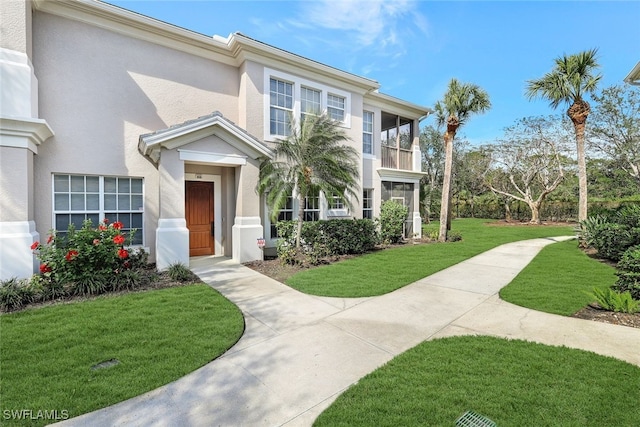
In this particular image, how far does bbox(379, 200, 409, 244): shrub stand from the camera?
1327 centimetres

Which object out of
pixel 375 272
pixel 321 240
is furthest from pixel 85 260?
pixel 375 272

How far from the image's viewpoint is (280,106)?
1075cm

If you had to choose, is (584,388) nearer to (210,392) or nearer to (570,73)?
(210,392)

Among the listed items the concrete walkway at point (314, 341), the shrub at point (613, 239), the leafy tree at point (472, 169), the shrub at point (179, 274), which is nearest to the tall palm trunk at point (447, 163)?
the shrub at point (613, 239)

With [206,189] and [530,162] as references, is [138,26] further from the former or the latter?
[530,162]

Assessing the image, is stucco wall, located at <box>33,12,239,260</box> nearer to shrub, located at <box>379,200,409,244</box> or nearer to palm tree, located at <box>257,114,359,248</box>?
palm tree, located at <box>257,114,359,248</box>

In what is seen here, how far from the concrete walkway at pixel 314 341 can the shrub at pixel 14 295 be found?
10.7ft

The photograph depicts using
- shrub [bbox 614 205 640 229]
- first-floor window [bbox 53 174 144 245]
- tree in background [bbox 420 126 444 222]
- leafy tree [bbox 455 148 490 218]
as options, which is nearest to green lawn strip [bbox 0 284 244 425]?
first-floor window [bbox 53 174 144 245]

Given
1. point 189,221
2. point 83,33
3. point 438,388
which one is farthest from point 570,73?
point 83,33

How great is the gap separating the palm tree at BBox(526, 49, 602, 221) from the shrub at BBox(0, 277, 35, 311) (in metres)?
17.8

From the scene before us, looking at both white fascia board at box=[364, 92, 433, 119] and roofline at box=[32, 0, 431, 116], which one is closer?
roofline at box=[32, 0, 431, 116]

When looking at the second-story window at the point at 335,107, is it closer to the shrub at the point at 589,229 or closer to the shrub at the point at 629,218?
the shrub at the point at 589,229

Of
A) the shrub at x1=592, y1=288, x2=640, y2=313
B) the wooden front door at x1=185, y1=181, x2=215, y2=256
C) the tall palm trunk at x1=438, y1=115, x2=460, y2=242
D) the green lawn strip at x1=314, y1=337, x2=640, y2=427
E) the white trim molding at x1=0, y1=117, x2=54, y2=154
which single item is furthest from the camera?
the tall palm trunk at x1=438, y1=115, x2=460, y2=242

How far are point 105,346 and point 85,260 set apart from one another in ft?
10.2
